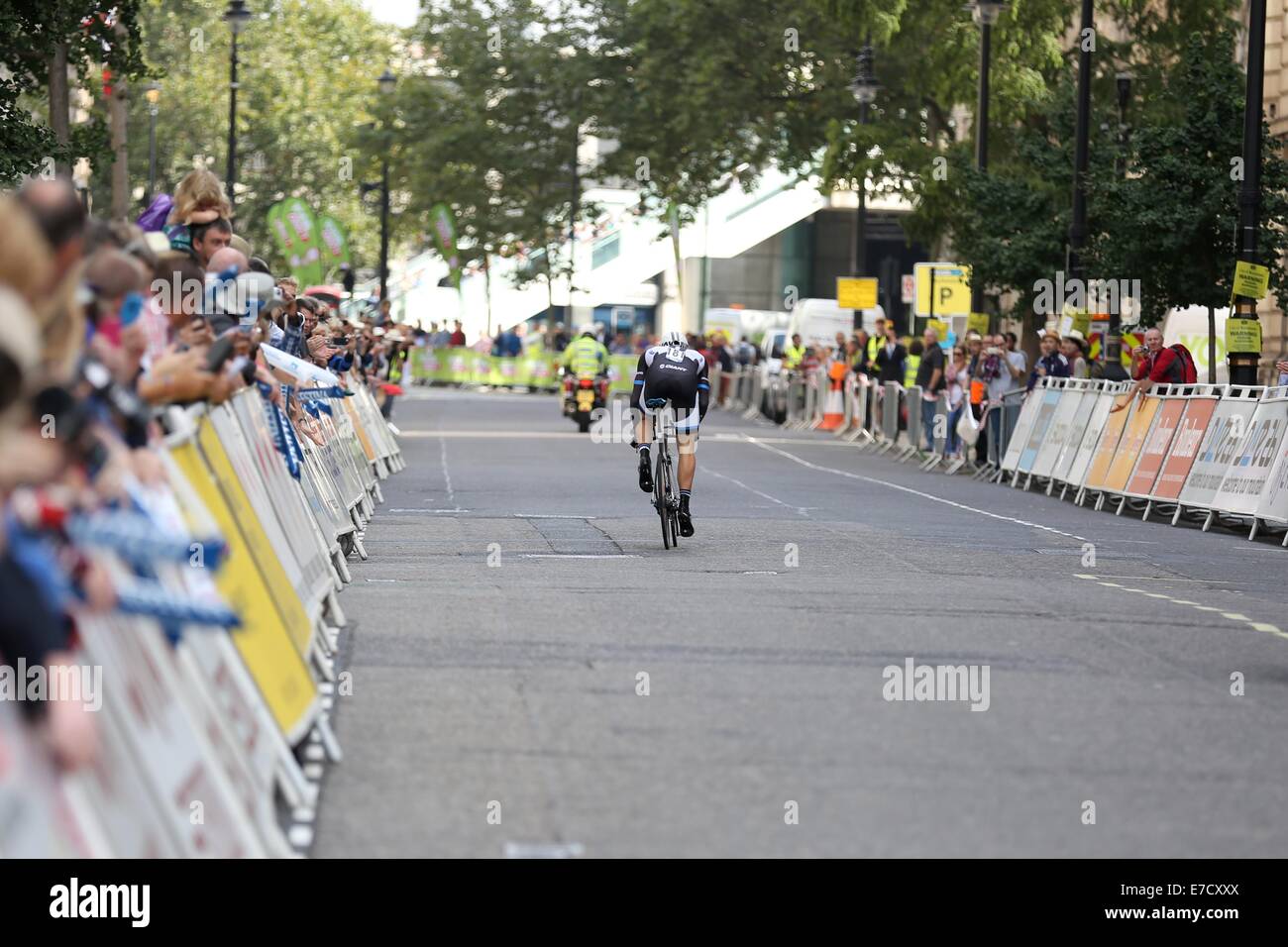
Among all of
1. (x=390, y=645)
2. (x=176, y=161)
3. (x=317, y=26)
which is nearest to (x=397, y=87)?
(x=176, y=161)

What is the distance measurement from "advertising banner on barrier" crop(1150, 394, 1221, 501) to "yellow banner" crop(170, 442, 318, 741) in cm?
1653

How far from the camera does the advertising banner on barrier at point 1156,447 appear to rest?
25344 mm

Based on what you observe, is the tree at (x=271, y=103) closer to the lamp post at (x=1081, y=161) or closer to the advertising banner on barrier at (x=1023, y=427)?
the lamp post at (x=1081, y=161)

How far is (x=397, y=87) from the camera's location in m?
71.9

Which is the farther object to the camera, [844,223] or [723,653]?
[844,223]

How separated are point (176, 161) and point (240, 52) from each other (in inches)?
214

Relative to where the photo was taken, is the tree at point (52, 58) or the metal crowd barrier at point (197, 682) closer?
the metal crowd barrier at point (197, 682)

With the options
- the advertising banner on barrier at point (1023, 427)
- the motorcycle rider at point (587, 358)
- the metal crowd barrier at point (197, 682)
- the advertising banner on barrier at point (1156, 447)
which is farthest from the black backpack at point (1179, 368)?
the motorcycle rider at point (587, 358)

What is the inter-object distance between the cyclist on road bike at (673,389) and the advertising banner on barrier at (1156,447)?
649cm

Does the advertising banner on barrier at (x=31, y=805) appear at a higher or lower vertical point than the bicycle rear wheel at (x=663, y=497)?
higher

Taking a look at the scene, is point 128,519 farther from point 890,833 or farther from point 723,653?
point 723,653

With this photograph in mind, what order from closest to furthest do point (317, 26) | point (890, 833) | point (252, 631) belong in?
point (890, 833)
point (252, 631)
point (317, 26)

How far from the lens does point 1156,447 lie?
2562 centimetres

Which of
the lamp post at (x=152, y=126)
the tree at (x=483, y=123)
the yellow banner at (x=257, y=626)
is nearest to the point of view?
the yellow banner at (x=257, y=626)
